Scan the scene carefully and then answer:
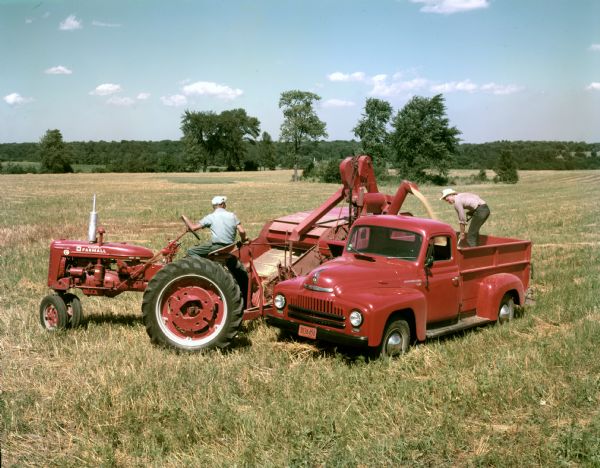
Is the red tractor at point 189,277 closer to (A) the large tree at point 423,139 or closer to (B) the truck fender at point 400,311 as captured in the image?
(B) the truck fender at point 400,311

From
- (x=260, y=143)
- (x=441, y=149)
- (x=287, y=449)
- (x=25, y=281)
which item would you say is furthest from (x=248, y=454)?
(x=260, y=143)

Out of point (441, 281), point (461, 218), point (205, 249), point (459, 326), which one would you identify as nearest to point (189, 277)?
point (205, 249)

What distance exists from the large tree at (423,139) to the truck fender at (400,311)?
220 feet

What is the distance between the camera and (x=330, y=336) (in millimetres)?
7359

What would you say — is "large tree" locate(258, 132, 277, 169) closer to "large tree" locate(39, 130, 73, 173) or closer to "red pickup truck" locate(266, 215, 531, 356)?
"large tree" locate(39, 130, 73, 173)

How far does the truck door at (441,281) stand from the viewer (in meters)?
8.36

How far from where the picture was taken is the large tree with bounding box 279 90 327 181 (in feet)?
305

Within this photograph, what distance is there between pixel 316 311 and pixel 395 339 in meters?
1.05

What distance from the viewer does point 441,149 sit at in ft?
244

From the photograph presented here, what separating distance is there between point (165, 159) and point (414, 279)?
97.1 metres

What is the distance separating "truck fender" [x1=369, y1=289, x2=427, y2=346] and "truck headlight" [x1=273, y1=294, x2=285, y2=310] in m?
1.32

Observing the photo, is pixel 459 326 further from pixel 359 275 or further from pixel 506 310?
pixel 359 275

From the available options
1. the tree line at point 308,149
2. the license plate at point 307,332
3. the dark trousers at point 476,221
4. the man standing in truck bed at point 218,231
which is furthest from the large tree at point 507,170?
the license plate at point 307,332

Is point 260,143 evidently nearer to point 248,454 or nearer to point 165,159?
point 165,159
